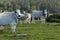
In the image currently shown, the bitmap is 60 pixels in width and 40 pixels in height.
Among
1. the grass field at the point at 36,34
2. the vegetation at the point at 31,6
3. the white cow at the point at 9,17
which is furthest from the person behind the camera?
the vegetation at the point at 31,6

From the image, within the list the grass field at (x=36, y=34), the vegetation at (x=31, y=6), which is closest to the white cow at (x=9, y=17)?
the grass field at (x=36, y=34)

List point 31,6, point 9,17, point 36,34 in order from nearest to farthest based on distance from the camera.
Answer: point 36,34 → point 9,17 → point 31,6

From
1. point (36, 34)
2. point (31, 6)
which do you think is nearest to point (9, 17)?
point (36, 34)

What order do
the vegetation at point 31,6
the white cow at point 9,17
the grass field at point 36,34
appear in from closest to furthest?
the grass field at point 36,34 → the white cow at point 9,17 → the vegetation at point 31,6

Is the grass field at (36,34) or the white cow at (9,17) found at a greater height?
the white cow at (9,17)

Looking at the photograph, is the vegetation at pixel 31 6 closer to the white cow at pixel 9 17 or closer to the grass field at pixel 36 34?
the grass field at pixel 36 34

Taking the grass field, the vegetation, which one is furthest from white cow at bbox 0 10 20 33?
the vegetation

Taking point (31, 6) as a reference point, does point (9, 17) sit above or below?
above

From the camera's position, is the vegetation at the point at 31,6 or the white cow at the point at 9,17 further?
the vegetation at the point at 31,6

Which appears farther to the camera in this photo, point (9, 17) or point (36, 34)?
point (9, 17)

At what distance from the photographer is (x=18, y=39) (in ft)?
50.0

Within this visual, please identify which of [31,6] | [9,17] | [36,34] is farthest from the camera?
[31,6]

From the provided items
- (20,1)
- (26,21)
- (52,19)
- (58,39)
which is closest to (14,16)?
(58,39)

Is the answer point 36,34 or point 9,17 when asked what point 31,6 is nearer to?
point 9,17
